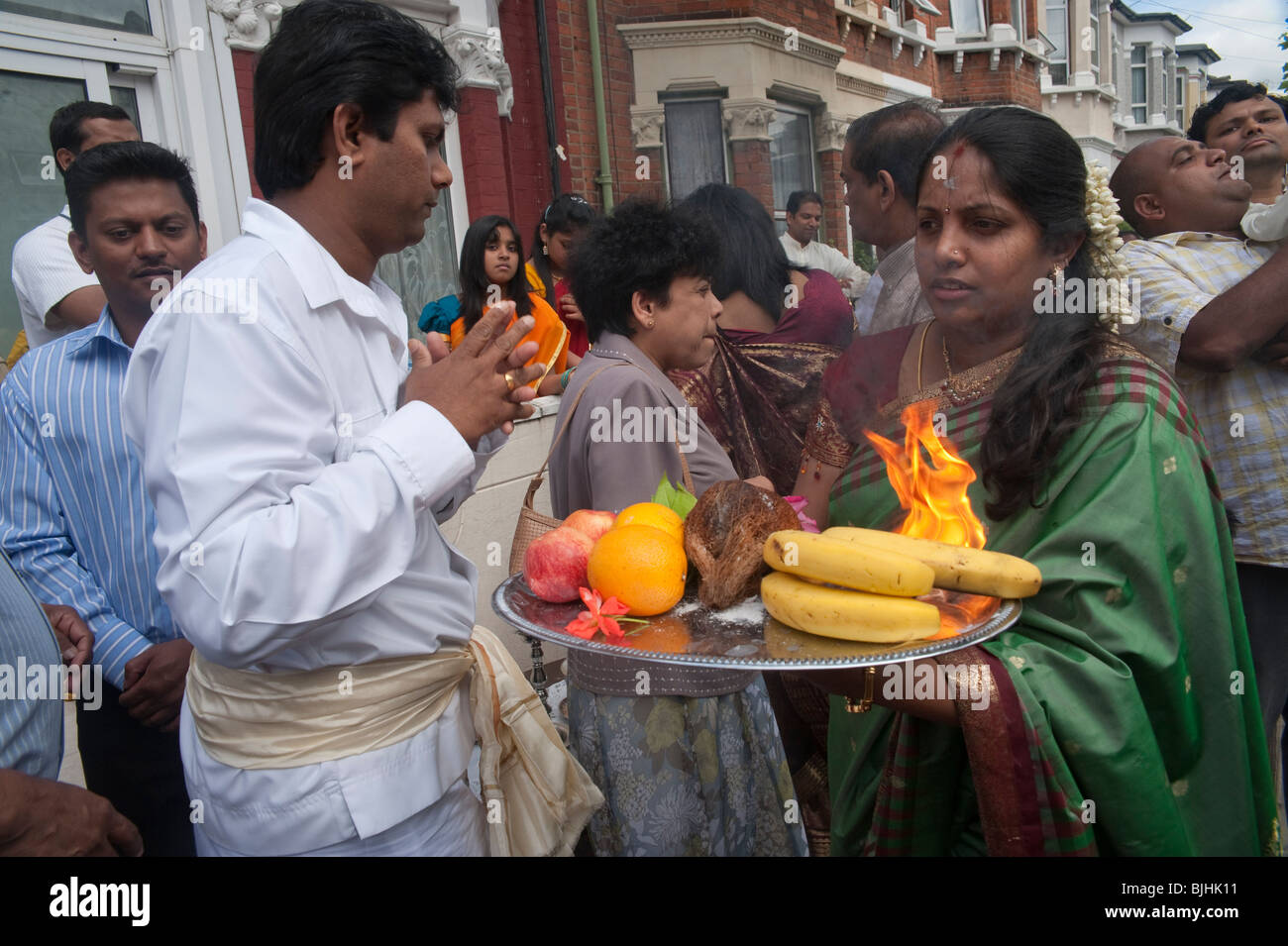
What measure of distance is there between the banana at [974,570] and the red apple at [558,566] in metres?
0.47

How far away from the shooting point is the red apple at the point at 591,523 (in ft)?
5.48

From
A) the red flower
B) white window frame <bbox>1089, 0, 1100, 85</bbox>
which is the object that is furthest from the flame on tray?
white window frame <bbox>1089, 0, 1100, 85</bbox>

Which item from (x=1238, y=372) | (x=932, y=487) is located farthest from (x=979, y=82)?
(x=932, y=487)

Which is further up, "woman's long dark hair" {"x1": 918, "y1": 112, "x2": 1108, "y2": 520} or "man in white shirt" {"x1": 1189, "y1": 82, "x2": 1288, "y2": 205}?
"man in white shirt" {"x1": 1189, "y1": 82, "x2": 1288, "y2": 205}

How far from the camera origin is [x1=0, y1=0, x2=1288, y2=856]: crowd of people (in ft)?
4.23

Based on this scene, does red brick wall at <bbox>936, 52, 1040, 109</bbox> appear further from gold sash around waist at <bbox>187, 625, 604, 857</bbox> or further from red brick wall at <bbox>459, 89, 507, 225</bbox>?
gold sash around waist at <bbox>187, 625, 604, 857</bbox>

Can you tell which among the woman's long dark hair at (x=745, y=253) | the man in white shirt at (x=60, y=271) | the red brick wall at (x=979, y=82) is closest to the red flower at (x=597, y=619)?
the woman's long dark hair at (x=745, y=253)

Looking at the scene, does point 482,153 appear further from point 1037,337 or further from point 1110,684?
point 1110,684

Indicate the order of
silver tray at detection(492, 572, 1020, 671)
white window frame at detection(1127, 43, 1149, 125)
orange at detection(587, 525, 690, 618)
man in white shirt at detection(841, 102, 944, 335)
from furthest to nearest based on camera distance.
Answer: white window frame at detection(1127, 43, 1149, 125)
man in white shirt at detection(841, 102, 944, 335)
orange at detection(587, 525, 690, 618)
silver tray at detection(492, 572, 1020, 671)

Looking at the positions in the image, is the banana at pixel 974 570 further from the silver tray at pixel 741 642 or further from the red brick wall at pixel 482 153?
the red brick wall at pixel 482 153

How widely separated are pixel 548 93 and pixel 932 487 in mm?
6696

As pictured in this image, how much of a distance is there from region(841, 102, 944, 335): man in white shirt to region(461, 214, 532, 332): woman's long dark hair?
6.76ft
